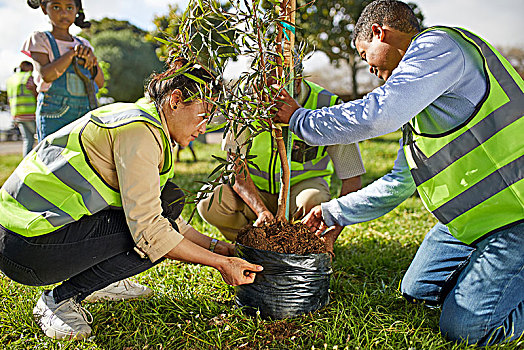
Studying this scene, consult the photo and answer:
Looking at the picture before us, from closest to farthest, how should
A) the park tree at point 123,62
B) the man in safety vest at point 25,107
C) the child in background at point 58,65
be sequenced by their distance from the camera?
the child in background at point 58,65
the man in safety vest at point 25,107
the park tree at point 123,62

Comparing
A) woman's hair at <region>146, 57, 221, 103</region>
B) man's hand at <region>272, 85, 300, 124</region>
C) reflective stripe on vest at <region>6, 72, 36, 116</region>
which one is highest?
woman's hair at <region>146, 57, 221, 103</region>

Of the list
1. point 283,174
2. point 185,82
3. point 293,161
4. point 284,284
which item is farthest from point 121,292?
point 293,161

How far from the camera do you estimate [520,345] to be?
186 cm

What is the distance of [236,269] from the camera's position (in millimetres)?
1911

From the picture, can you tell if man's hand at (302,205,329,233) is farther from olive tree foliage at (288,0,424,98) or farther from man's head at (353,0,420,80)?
olive tree foliage at (288,0,424,98)

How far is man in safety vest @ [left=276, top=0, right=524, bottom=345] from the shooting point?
1.78m

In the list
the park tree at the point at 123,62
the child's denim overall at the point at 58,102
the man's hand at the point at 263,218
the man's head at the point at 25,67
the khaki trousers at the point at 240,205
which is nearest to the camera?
the man's hand at the point at 263,218

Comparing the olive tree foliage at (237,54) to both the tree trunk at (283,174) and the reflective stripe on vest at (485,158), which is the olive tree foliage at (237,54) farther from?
the reflective stripe on vest at (485,158)

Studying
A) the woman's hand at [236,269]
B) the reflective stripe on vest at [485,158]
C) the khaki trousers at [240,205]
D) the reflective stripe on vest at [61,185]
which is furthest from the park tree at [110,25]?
the reflective stripe on vest at [485,158]

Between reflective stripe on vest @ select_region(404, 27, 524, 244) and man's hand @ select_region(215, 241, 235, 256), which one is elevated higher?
reflective stripe on vest @ select_region(404, 27, 524, 244)

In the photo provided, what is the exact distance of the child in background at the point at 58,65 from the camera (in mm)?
3449

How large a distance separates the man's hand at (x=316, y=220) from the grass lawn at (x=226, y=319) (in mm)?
305

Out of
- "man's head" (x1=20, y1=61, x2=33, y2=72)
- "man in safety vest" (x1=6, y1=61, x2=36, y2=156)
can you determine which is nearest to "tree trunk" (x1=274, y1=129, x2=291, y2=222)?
"man in safety vest" (x1=6, y1=61, x2=36, y2=156)

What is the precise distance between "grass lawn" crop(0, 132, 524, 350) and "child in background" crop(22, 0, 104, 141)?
1.54 meters
